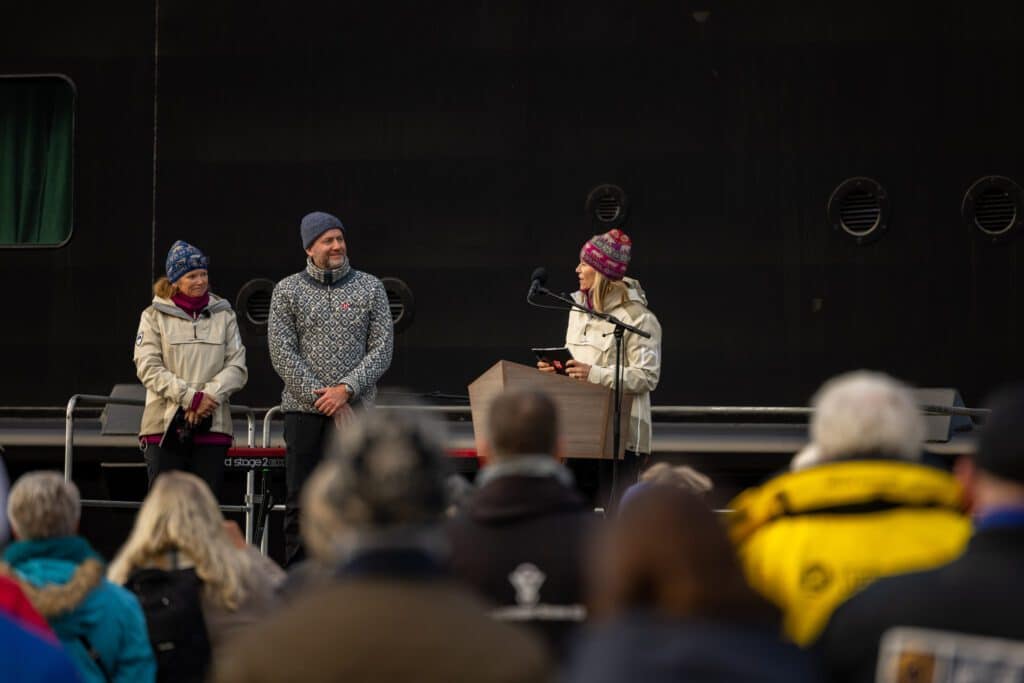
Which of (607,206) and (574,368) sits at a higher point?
(607,206)

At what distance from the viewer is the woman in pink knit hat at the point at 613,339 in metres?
6.83

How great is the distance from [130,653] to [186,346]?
3.41 meters

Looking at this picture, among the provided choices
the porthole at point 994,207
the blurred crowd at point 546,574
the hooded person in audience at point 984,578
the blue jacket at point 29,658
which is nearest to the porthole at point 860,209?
the porthole at point 994,207

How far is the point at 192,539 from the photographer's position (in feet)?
13.4

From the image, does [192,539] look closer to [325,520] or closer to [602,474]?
[325,520]

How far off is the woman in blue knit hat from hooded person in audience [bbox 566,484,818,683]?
16.6ft

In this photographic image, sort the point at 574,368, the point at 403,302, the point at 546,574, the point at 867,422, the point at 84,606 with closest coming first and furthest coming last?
the point at 867,422 → the point at 546,574 → the point at 84,606 → the point at 574,368 → the point at 403,302

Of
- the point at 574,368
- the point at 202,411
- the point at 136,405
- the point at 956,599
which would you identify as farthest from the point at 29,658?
the point at 136,405

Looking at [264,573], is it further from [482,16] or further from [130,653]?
[482,16]

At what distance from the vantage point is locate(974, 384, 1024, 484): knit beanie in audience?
8.05 feet

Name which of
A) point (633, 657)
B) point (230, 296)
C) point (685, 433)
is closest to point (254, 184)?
point (230, 296)

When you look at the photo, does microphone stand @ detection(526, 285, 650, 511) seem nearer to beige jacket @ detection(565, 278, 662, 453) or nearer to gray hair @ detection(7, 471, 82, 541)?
beige jacket @ detection(565, 278, 662, 453)

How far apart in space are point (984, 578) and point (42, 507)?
2078 millimetres

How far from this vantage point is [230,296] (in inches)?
348
